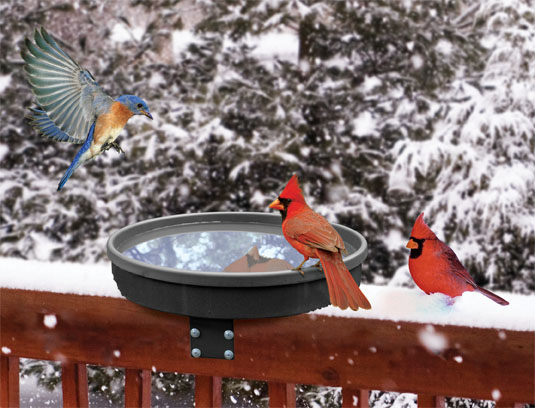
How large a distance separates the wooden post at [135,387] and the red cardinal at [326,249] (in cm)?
40

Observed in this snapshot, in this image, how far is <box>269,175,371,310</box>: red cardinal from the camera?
32.1 inches

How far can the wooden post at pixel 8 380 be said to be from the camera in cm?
110

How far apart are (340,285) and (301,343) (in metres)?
0.18

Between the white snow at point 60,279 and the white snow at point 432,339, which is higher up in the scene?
the white snow at point 60,279

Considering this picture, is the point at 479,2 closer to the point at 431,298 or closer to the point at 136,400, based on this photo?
the point at 431,298

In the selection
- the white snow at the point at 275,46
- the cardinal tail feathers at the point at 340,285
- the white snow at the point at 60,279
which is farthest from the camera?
the white snow at the point at 275,46

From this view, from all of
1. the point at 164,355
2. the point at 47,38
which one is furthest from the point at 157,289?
the point at 47,38

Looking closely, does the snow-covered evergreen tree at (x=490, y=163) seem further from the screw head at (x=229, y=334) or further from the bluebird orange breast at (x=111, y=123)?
the bluebird orange breast at (x=111, y=123)

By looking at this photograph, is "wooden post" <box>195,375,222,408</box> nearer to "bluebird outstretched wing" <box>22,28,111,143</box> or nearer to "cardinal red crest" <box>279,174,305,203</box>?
"cardinal red crest" <box>279,174,305,203</box>

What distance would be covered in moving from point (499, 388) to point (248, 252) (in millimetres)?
479

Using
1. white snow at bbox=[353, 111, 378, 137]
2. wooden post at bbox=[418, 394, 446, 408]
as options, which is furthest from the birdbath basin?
white snow at bbox=[353, 111, 378, 137]

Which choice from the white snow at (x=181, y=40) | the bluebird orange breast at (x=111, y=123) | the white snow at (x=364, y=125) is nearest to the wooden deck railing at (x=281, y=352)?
the bluebird orange breast at (x=111, y=123)

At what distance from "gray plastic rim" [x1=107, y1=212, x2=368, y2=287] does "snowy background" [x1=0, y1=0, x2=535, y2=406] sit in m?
2.62

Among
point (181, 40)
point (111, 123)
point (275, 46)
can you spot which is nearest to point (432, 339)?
point (111, 123)
